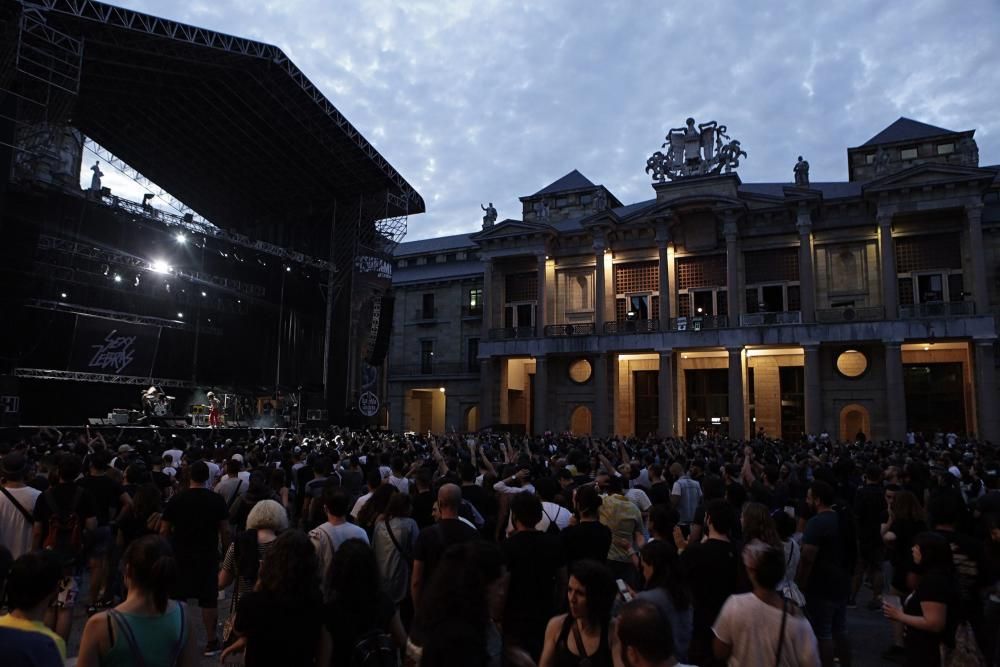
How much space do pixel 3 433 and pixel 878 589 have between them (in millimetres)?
20893

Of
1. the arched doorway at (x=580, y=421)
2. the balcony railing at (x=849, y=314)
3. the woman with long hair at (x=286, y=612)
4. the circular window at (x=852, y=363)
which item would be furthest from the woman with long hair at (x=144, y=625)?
the arched doorway at (x=580, y=421)

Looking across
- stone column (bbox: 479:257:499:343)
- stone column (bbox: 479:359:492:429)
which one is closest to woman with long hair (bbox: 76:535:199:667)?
stone column (bbox: 479:359:492:429)

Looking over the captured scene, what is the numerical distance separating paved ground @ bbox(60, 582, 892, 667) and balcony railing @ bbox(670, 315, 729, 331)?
26119 millimetres

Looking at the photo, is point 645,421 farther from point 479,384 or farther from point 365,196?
point 365,196

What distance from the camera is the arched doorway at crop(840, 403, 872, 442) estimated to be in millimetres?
33656

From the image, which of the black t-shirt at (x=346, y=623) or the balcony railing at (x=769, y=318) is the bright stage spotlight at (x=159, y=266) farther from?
the balcony railing at (x=769, y=318)

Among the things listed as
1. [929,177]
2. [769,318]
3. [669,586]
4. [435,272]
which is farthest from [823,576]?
[435,272]

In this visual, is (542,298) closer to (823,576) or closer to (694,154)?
(694,154)

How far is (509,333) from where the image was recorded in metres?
40.8

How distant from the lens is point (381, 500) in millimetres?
5871

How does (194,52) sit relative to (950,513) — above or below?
above

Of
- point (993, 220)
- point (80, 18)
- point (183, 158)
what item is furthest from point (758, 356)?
point (80, 18)

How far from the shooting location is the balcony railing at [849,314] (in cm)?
3231

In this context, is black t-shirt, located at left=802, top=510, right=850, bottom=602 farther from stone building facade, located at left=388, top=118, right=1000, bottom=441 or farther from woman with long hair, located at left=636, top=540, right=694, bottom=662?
stone building facade, located at left=388, top=118, right=1000, bottom=441
